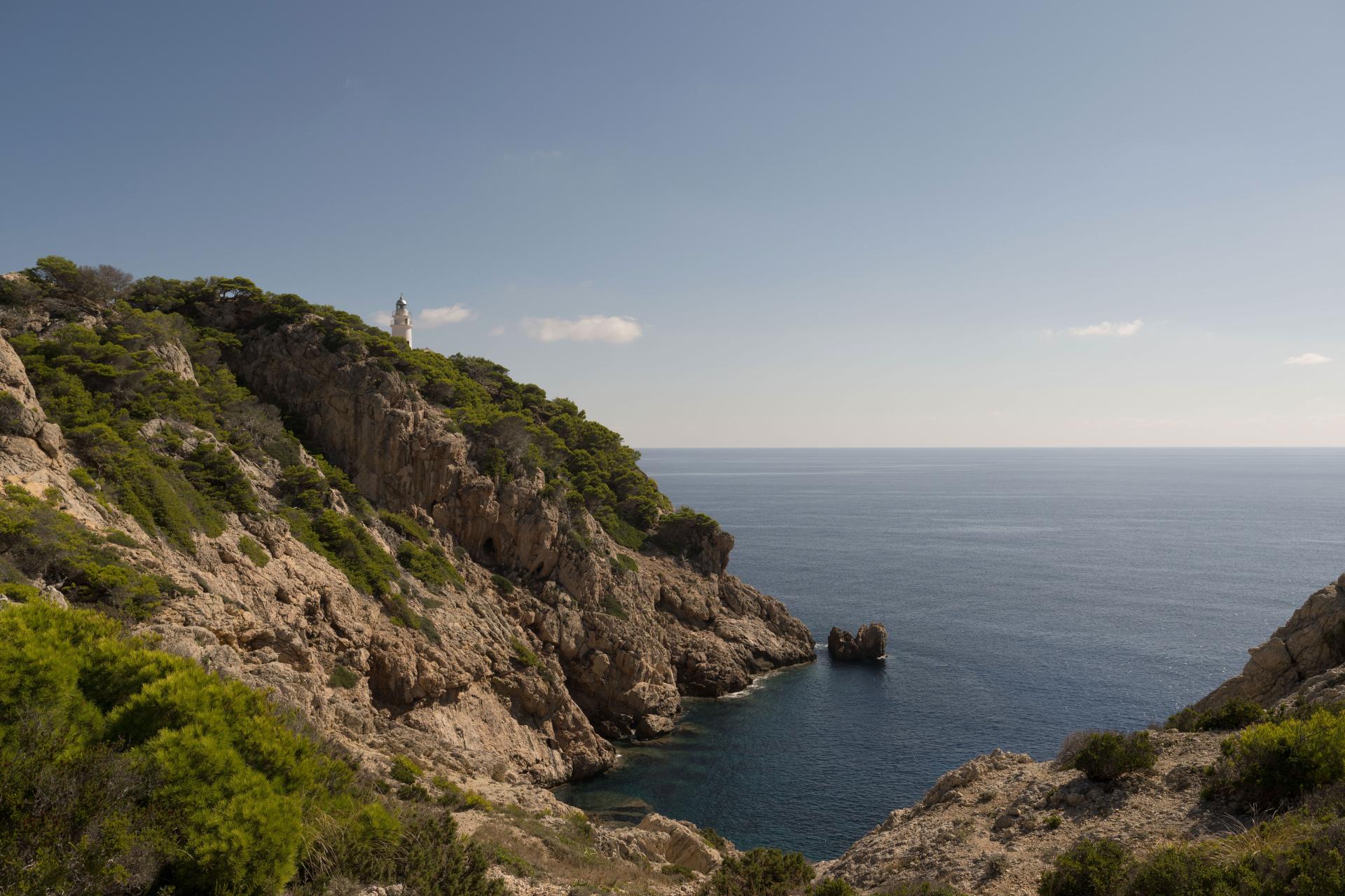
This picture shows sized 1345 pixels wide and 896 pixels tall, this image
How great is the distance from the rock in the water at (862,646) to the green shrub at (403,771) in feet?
155

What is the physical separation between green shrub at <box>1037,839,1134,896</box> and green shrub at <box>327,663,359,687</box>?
30130 millimetres

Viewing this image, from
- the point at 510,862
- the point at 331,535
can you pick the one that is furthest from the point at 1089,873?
the point at 331,535

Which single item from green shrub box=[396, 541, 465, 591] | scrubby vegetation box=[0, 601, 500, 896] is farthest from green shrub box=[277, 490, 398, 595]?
scrubby vegetation box=[0, 601, 500, 896]

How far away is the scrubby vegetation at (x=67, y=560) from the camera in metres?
21.7

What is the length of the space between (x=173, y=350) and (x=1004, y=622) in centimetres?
7488

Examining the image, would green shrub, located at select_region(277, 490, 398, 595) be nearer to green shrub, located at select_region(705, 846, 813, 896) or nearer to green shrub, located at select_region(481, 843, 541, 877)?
green shrub, located at select_region(481, 843, 541, 877)

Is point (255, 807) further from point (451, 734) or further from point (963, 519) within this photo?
point (963, 519)

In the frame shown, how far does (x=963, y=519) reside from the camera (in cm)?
14975

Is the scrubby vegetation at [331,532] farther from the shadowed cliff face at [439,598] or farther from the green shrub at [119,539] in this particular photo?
the green shrub at [119,539]

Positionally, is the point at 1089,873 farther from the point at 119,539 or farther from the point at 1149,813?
the point at 119,539

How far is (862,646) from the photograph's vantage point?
62.8 m

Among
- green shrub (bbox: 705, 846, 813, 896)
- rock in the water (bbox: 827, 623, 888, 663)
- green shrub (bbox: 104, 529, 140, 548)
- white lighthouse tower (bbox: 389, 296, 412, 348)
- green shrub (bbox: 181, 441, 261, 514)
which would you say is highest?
white lighthouse tower (bbox: 389, 296, 412, 348)

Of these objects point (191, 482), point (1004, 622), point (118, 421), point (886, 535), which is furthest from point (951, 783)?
point (886, 535)

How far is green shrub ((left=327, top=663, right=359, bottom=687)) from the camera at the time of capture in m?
32.9
